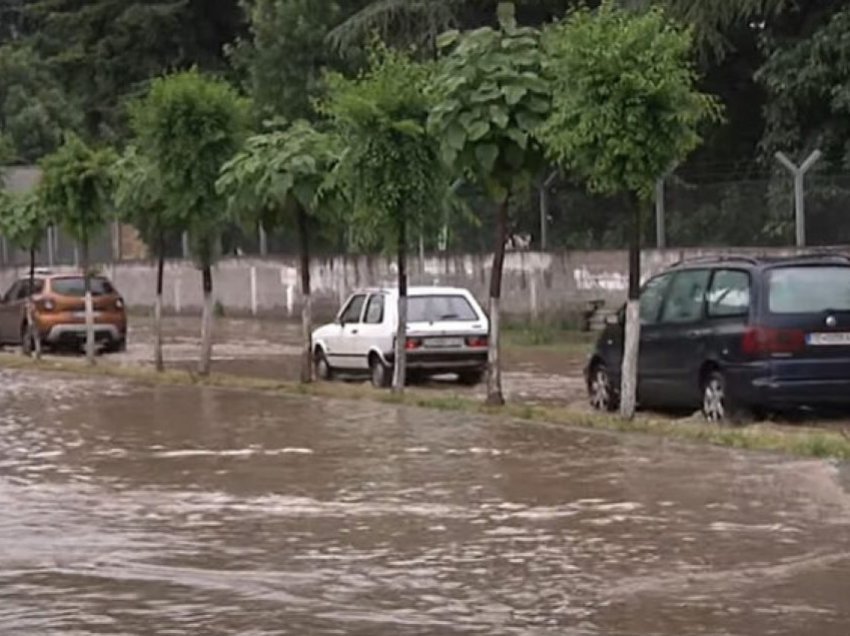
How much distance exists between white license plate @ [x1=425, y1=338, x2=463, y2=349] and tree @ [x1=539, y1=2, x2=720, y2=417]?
6826mm

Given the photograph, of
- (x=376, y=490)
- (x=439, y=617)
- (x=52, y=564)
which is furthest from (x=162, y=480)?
(x=439, y=617)

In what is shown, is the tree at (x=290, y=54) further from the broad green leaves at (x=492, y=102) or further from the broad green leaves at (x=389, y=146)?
the broad green leaves at (x=492, y=102)

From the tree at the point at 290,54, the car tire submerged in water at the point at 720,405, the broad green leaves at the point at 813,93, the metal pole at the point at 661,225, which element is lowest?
the car tire submerged in water at the point at 720,405

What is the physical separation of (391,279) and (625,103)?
2432cm

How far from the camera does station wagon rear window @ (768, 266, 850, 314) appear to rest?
1745 centimetres

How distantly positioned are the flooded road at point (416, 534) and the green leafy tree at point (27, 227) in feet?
52.7

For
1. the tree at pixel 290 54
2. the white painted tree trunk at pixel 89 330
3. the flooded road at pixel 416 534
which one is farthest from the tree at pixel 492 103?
the tree at pixel 290 54

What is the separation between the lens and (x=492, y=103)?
63.6 feet

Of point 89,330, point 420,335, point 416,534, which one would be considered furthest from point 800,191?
point 416,534

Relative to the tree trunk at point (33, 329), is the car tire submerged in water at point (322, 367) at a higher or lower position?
lower

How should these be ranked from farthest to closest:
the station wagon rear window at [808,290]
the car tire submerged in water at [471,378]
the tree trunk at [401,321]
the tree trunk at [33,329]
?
the tree trunk at [33,329] → the car tire submerged in water at [471,378] → the tree trunk at [401,321] → the station wagon rear window at [808,290]

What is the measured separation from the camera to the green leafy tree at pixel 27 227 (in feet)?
113

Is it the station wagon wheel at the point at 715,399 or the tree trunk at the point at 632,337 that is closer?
the station wagon wheel at the point at 715,399

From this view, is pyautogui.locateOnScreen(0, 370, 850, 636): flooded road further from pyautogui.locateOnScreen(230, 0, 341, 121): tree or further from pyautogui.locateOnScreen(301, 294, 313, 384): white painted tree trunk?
pyautogui.locateOnScreen(230, 0, 341, 121): tree
